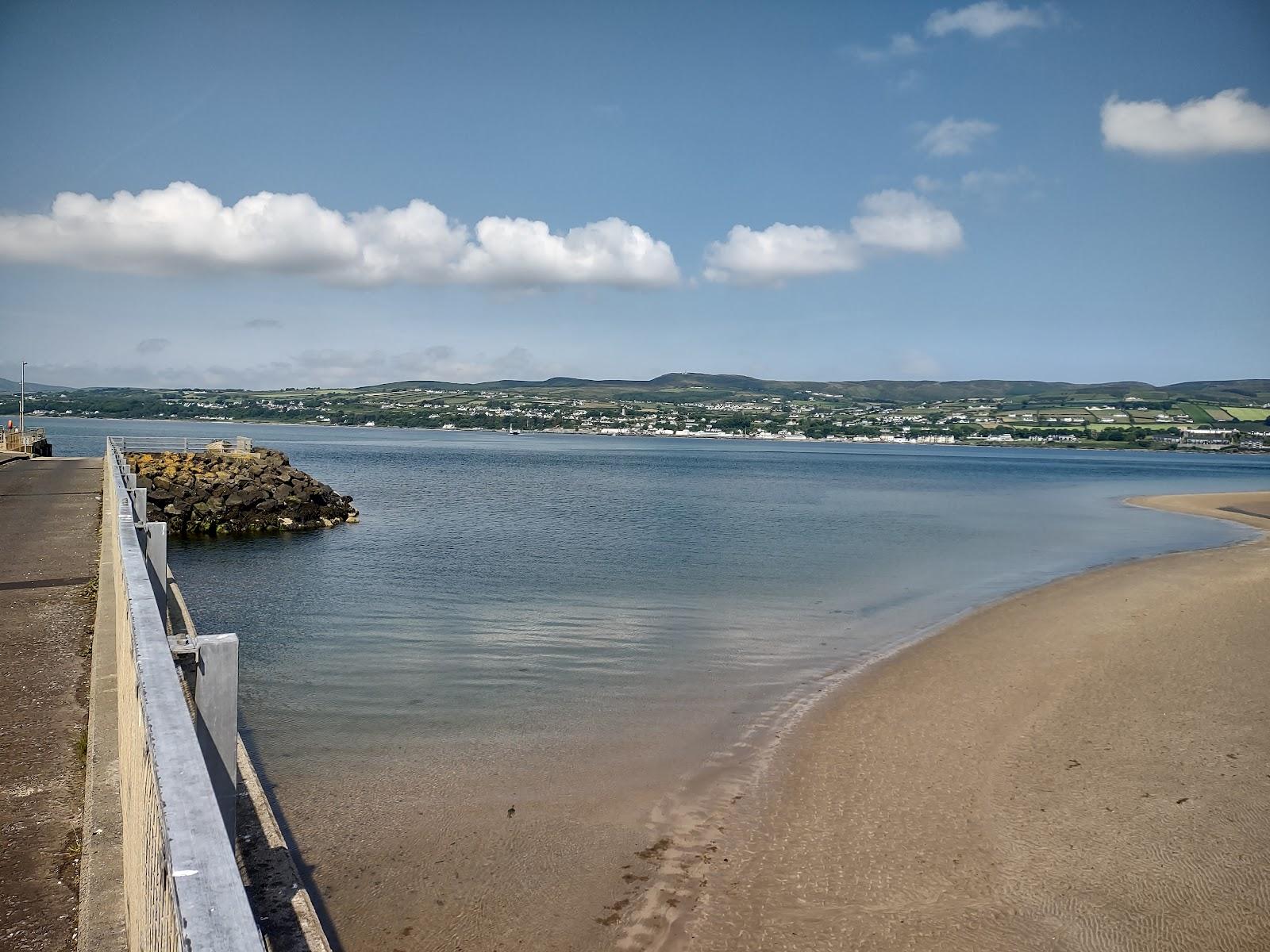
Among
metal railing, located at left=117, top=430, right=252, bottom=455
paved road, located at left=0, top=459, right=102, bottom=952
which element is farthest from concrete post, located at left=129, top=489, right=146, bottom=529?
metal railing, located at left=117, top=430, right=252, bottom=455

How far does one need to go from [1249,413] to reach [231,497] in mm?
210329

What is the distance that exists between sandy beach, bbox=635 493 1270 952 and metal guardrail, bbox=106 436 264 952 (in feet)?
13.3

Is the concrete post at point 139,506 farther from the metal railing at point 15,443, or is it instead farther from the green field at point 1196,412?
the green field at point 1196,412

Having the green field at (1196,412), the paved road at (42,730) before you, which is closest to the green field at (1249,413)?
the green field at (1196,412)

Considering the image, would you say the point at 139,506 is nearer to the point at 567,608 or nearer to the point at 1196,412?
the point at 567,608

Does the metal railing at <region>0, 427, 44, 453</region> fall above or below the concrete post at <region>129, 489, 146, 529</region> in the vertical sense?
below

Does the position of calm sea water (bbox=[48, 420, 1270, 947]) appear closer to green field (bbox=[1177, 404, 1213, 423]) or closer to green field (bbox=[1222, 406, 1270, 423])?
green field (bbox=[1177, 404, 1213, 423])

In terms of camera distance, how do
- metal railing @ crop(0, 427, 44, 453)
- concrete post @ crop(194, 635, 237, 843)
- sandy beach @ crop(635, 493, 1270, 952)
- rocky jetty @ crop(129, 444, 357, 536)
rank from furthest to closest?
metal railing @ crop(0, 427, 44, 453), rocky jetty @ crop(129, 444, 357, 536), sandy beach @ crop(635, 493, 1270, 952), concrete post @ crop(194, 635, 237, 843)

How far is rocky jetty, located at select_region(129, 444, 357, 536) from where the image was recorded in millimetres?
29094

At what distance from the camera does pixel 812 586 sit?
2058 centimetres

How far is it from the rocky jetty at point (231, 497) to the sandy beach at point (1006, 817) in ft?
75.7

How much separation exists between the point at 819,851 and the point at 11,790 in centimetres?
587

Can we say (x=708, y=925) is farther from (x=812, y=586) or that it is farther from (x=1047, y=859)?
(x=812, y=586)

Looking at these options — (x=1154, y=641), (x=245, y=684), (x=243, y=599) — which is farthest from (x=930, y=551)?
(x=245, y=684)
